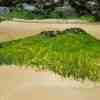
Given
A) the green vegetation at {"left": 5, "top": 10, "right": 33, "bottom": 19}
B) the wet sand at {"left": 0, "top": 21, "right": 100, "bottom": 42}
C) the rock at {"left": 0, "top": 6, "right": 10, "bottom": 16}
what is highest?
the rock at {"left": 0, "top": 6, "right": 10, "bottom": 16}

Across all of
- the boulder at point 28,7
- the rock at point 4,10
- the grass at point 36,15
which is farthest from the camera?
the boulder at point 28,7

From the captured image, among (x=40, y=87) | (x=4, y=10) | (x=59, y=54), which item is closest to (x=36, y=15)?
(x=4, y=10)

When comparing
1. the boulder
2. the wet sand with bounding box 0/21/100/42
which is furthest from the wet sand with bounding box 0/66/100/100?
the boulder

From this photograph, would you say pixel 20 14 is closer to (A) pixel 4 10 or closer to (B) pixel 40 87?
(A) pixel 4 10

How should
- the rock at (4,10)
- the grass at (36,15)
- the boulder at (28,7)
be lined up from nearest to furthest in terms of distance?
the grass at (36,15) < the rock at (4,10) < the boulder at (28,7)

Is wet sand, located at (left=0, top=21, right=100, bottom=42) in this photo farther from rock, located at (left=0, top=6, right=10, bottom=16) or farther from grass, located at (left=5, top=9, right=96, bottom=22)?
rock, located at (left=0, top=6, right=10, bottom=16)

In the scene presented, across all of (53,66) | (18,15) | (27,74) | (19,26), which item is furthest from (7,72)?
(18,15)

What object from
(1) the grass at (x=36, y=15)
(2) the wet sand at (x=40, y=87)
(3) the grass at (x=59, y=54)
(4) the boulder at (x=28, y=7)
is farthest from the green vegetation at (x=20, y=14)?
(2) the wet sand at (x=40, y=87)

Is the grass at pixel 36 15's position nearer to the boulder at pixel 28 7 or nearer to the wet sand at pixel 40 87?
the boulder at pixel 28 7
